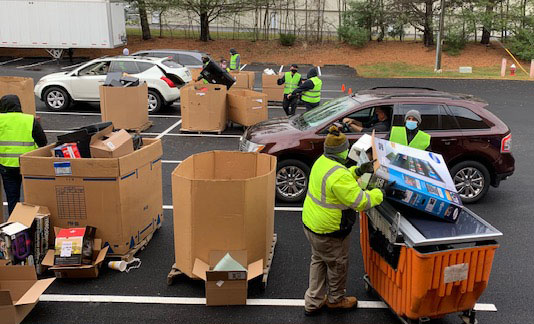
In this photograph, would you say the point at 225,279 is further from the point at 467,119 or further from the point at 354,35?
the point at 354,35

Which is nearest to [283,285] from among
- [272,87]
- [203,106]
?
[203,106]

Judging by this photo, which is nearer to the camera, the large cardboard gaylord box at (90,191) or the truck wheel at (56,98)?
the large cardboard gaylord box at (90,191)

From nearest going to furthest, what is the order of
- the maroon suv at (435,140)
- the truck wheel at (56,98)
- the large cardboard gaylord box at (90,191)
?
1. the large cardboard gaylord box at (90,191)
2. the maroon suv at (435,140)
3. the truck wheel at (56,98)

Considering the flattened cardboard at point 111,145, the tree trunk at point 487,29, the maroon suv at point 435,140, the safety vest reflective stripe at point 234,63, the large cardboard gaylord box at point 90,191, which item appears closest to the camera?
the large cardboard gaylord box at point 90,191

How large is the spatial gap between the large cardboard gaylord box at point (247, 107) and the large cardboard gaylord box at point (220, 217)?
6923 millimetres

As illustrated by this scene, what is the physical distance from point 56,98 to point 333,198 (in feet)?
41.2

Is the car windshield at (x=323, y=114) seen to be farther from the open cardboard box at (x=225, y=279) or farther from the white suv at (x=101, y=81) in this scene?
the white suv at (x=101, y=81)

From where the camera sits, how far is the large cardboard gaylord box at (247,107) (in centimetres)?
A: 1230

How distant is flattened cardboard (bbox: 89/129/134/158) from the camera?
18.7ft

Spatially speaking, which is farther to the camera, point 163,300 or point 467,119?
point 467,119

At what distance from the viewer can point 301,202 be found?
796 centimetres

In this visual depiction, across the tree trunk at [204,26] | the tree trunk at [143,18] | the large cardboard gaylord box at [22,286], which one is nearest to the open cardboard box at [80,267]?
the large cardboard gaylord box at [22,286]

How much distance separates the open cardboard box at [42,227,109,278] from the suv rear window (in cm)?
570

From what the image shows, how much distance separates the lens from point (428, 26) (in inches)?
1203
